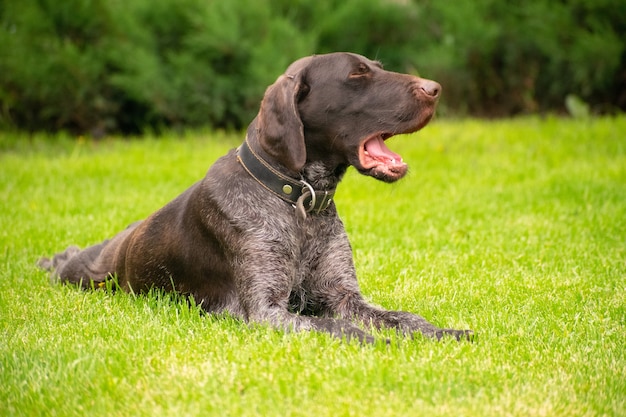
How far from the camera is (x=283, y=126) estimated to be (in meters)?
4.79

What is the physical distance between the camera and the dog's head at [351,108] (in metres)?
4.91

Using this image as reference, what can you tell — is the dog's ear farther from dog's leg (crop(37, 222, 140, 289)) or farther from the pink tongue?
dog's leg (crop(37, 222, 140, 289))

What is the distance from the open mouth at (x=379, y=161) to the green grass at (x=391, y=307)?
0.89m

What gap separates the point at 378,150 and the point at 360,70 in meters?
0.47

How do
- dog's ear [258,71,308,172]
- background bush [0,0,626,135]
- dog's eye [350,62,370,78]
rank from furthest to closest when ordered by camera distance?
background bush [0,0,626,135], dog's eye [350,62,370,78], dog's ear [258,71,308,172]

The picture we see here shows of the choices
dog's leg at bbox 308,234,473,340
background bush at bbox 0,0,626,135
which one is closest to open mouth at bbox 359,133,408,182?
Result: dog's leg at bbox 308,234,473,340

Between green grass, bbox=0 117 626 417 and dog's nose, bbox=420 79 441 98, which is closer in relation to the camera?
green grass, bbox=0 117 626 417

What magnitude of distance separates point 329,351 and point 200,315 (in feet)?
4.28

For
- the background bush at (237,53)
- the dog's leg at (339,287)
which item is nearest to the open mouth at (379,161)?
the dog's leg at (339,287)

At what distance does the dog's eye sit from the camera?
5016mm

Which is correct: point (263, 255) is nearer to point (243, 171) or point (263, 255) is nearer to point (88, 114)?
point (243, 171)

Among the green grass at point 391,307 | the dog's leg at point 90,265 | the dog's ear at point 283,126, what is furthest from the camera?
the dog's leg at point 90,265

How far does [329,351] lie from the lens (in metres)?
4.18

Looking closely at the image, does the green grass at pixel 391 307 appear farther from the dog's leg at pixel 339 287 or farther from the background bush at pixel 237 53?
the background bush at pixel 237 53
